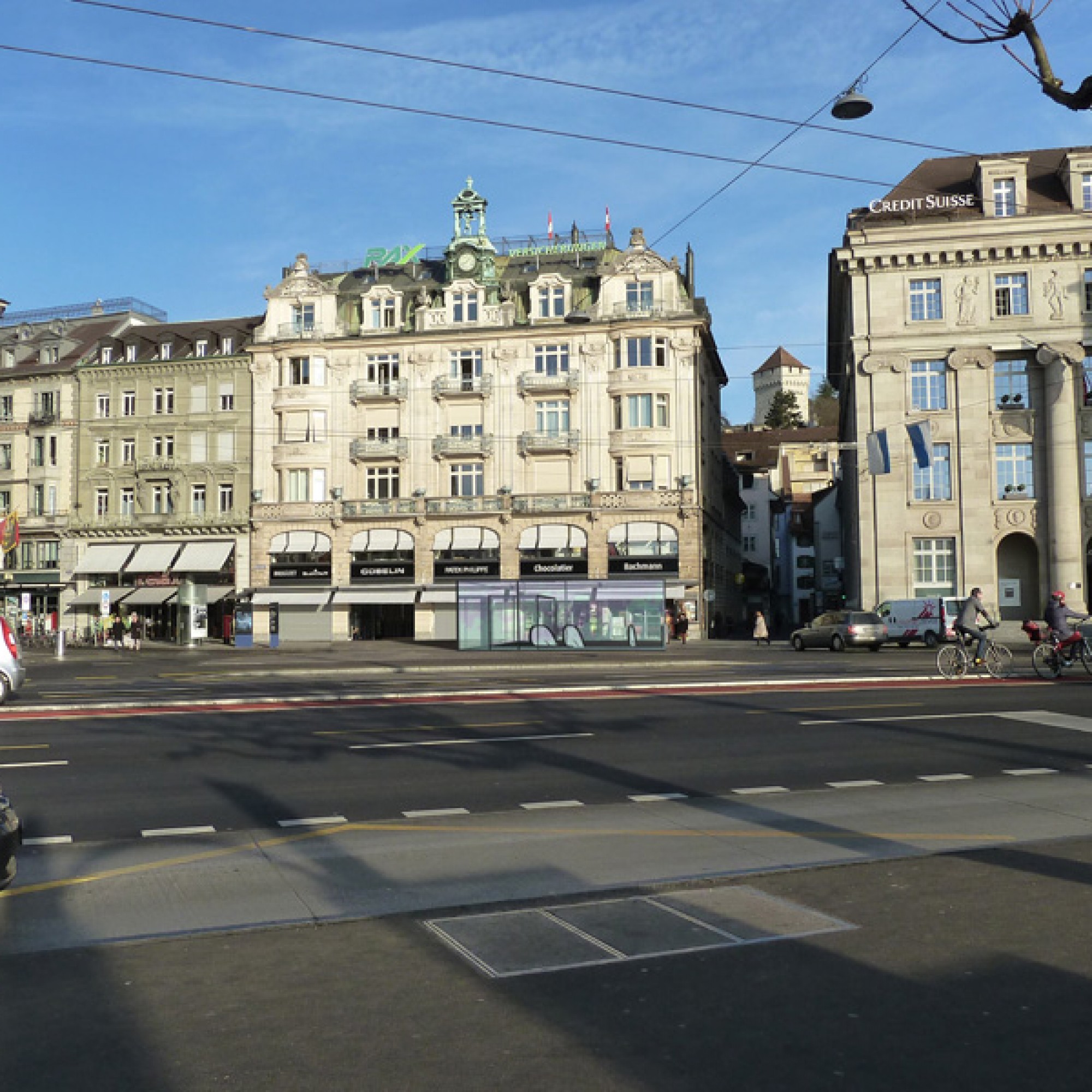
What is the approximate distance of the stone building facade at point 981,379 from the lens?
50.2 metres

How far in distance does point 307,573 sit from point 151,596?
335 inches

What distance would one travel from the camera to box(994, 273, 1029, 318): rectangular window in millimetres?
51156

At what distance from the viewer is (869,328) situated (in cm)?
5253

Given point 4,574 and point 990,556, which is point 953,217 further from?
point 4,574

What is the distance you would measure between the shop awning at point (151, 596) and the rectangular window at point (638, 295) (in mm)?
27856

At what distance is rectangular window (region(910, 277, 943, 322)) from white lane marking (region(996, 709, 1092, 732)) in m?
38.6

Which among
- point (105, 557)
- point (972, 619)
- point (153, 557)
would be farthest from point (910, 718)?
point (105, 557)

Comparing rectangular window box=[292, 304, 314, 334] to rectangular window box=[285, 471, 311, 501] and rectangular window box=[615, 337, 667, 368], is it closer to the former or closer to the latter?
rectangular window box=[285, 471, 311, 501]

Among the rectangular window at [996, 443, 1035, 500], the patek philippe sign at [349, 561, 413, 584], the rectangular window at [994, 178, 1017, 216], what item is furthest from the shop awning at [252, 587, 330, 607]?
the rectangular window at [994, 178, 1017, 216]

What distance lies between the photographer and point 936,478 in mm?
51438

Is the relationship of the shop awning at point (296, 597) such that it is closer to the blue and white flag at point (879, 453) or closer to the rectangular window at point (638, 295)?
the rectangular window at point (638, 295)

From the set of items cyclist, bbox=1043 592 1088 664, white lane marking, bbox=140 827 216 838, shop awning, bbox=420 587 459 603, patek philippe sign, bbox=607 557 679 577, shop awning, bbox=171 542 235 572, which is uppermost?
shop awning, bbox=171 542 235 572

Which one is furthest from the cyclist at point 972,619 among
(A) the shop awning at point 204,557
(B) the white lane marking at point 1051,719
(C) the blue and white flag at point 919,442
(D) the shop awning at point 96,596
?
(D) the shop awning at point 96,596

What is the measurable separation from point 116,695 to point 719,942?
18362 millimetres
